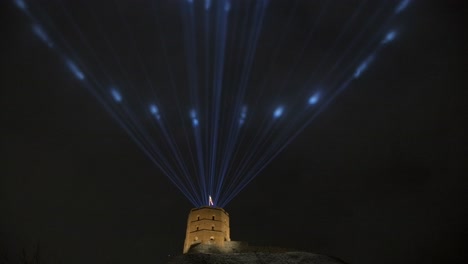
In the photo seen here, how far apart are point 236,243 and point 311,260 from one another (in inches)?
452

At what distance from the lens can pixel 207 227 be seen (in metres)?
50.9

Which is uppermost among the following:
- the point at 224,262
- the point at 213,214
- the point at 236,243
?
the point at 213,214

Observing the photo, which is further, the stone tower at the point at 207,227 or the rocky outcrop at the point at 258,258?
the stone tower at the point at 207,227

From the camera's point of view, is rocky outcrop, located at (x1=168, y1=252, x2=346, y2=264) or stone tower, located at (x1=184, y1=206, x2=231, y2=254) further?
stone tower, located at (x1=184, y1=206, x2=231, y2=254)

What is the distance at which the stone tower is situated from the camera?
49888mm

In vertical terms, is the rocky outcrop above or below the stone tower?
below

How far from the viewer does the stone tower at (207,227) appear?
164 ft

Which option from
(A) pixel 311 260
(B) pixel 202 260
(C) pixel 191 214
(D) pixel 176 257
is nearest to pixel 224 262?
(B) pixel 202 260

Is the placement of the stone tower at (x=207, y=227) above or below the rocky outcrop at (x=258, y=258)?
above

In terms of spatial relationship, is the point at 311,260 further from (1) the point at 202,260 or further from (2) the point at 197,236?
(2) the point at 197,236

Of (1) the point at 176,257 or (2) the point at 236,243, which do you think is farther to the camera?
(2) the point at 236,243

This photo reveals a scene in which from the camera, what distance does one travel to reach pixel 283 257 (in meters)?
40.3

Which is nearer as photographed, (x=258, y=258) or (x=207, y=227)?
(x=258, y=258)

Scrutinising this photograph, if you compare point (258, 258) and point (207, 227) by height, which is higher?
point (207, 227)
